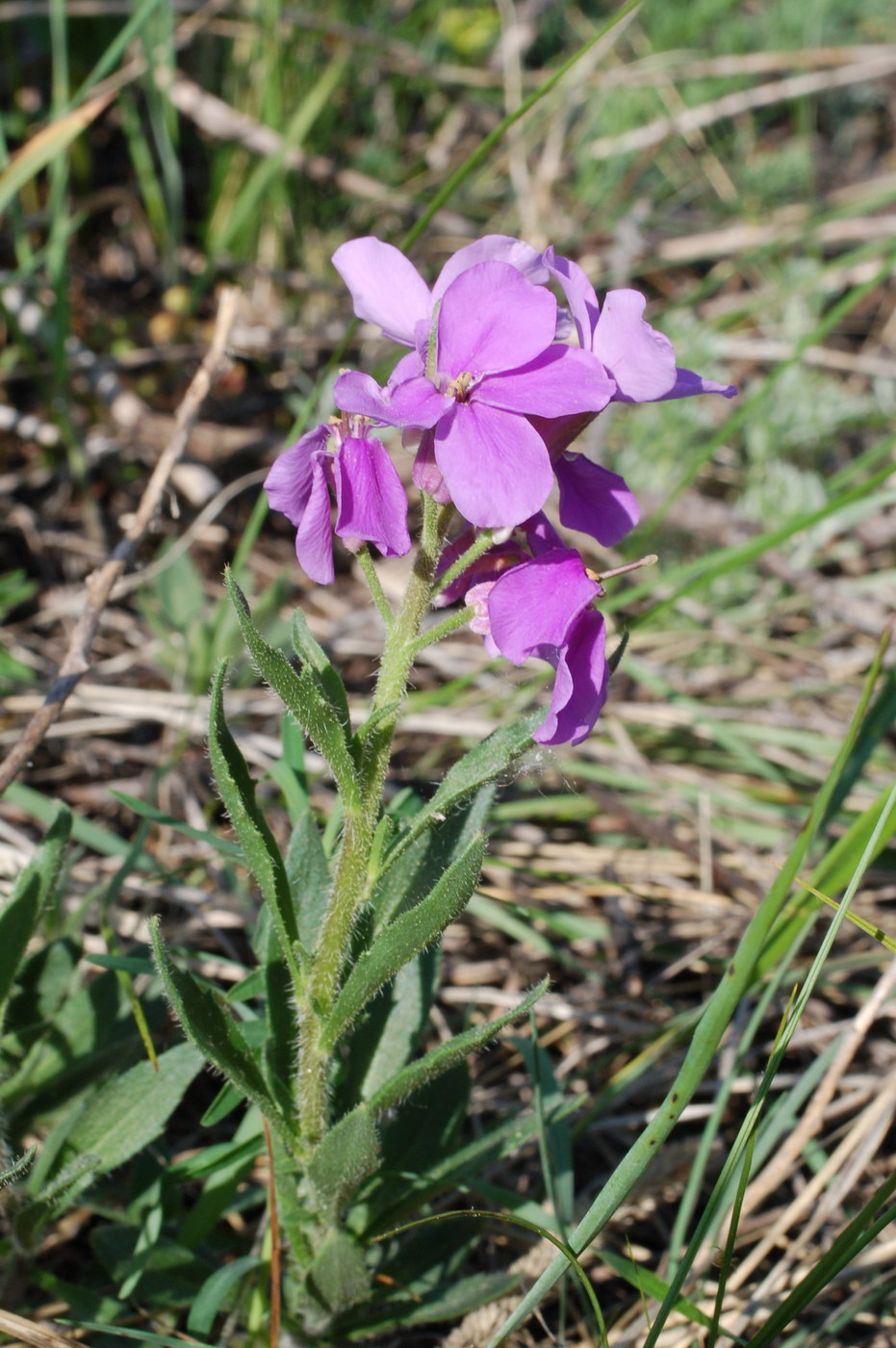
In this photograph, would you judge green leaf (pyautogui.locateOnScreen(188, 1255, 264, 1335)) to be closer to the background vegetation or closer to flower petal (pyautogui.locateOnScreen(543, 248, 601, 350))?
the background vegetation

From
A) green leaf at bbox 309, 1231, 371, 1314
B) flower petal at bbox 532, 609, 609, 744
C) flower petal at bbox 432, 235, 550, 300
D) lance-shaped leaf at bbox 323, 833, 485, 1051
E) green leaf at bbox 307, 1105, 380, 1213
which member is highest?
flower petal at bbox 432, 235, 550, 300

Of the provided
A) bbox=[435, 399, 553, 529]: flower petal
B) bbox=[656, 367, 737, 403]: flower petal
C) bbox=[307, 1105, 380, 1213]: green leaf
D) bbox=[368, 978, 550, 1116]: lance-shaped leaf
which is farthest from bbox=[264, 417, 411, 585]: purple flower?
bbox=[307, 1105, 380, 1213]: green leaf

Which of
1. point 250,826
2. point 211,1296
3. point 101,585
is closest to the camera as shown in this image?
point 250,826

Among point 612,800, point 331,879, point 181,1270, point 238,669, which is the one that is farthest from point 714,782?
point 181,1270

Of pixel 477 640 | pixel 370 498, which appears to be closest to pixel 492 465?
pixel 370 498

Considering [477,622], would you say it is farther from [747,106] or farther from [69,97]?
[747,106]

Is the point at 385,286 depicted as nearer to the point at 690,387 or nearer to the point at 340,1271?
the point at 690,387

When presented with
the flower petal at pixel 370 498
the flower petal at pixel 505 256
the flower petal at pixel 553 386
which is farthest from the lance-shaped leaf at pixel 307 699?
the flower petal at pixel 505 256
